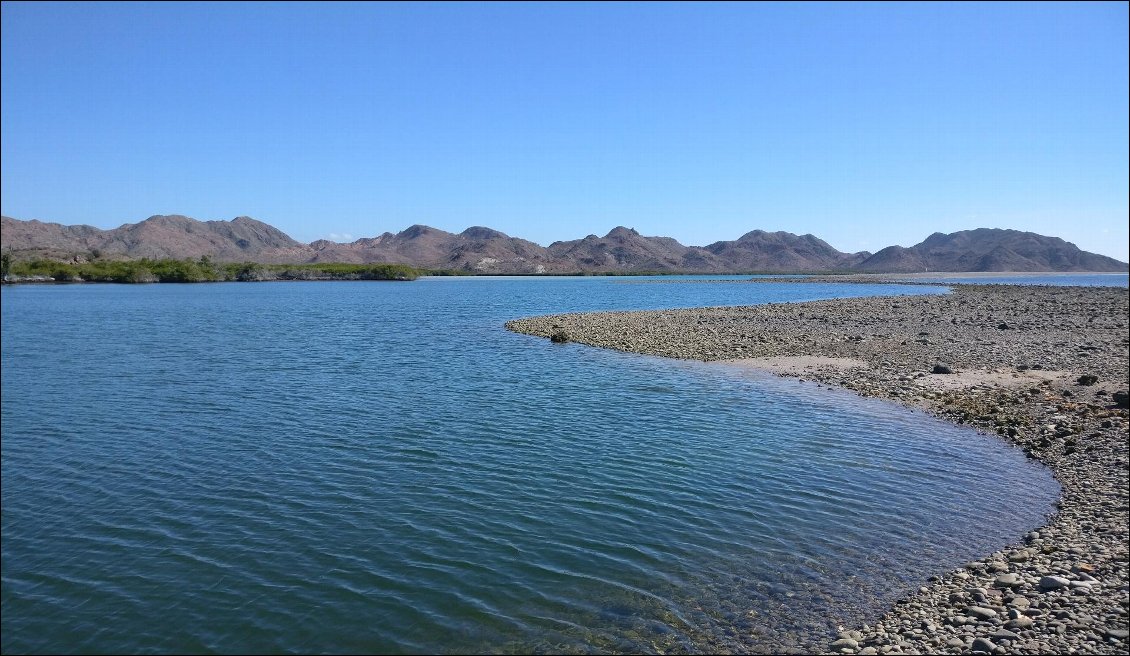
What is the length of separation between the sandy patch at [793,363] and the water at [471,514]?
223 inches

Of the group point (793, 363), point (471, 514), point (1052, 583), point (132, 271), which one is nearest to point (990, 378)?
point (793, 363)

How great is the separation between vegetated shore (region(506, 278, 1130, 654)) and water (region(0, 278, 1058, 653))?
29.1 inches

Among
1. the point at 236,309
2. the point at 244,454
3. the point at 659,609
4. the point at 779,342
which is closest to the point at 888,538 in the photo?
the point at 659,609

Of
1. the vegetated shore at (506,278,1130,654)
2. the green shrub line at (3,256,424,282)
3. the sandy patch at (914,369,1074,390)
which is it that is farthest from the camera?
the green shrub line at (3,256,424,282)

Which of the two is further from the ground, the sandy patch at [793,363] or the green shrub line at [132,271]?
the green shrub line at [132,271]

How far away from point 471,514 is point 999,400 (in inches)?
807

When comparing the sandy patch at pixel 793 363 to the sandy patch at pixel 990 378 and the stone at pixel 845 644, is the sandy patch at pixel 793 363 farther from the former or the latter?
the stone at pixel 845 644

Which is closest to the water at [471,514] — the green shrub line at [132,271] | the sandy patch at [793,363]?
the sandy patch at [793,363]

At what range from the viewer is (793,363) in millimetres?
34000

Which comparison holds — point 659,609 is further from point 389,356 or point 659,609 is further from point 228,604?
point 389,356

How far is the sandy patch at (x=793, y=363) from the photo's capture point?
32188 mm

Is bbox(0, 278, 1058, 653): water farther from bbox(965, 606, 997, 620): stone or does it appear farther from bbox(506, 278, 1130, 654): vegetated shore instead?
bbox(965, 606, 997, 620): stone

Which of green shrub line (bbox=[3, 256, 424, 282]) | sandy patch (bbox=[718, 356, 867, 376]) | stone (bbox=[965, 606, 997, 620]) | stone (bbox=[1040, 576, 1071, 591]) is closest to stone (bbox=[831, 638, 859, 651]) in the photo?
stone (bbox=[965, 606, 997, 620])

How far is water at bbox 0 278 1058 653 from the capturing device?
945cm
